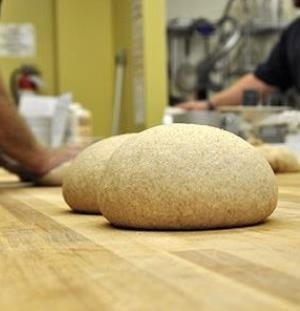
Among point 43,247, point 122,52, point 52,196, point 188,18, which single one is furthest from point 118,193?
point 188,18

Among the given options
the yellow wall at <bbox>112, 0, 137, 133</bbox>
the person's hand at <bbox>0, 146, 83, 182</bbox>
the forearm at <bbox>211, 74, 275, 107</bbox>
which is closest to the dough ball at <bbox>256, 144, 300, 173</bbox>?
the person's hand at <bbox>0, 146, 83, 182</bbox>

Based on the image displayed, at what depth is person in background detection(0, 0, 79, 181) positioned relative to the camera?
5.10 ft

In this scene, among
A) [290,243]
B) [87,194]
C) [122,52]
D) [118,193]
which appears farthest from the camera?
[122,52]

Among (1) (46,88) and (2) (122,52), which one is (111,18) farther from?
(1) (46,88)

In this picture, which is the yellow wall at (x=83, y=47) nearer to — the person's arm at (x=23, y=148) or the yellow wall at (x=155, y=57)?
the yellow wall at (x=155, y=57)

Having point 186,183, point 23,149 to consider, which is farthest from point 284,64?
point 186,183

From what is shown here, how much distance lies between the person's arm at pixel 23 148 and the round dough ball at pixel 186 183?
77 cm

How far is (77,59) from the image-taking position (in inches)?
164

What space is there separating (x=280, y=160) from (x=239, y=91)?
6.19 ft

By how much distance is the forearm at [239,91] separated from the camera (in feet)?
11.0

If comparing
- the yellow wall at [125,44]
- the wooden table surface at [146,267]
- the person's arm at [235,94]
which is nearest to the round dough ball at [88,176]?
the wooden table surface at [146,267]

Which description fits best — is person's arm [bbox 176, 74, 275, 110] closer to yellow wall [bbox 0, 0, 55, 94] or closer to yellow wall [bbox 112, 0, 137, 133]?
Answer: yellow wall [bbox 112, 0, 137, 133]

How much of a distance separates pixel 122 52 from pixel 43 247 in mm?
3456

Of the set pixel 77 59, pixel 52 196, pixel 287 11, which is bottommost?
pixel 52 196
